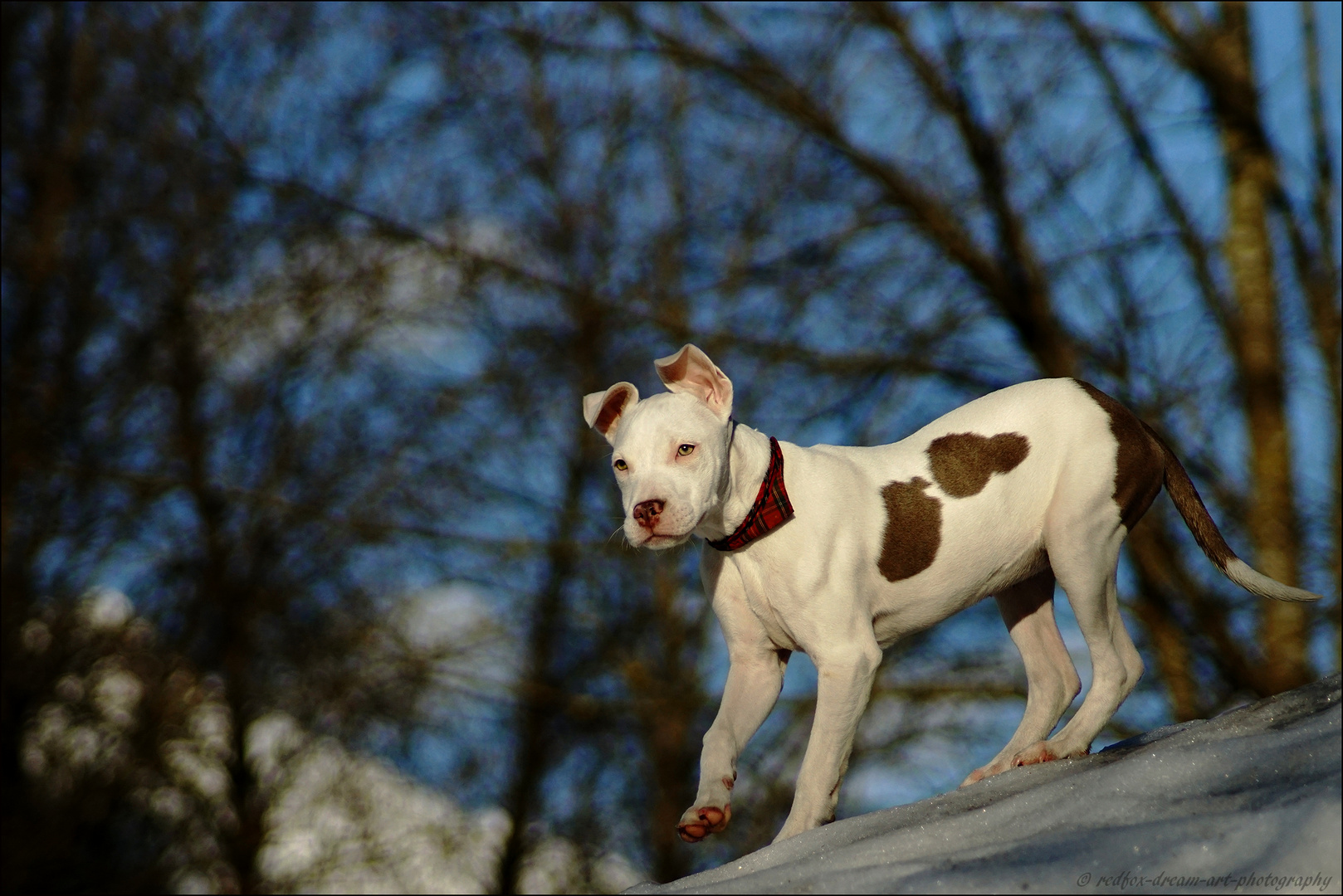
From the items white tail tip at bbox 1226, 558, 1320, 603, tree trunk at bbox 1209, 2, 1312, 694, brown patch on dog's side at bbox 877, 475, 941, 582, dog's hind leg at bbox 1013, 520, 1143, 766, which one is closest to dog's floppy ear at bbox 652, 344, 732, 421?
brown patch on dog's side at bbox 877, 475, 941, 582

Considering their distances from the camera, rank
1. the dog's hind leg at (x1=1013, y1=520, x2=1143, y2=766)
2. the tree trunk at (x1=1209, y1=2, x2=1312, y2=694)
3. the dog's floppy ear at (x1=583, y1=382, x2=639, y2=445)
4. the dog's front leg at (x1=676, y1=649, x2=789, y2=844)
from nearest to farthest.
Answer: the dog's front leg at (x1=676, y1=649, x2=789, y2=844) → the dog's hind leg at (x1=1013, y1=520, x2=1143, y2=766) → the dog's floppy ear at (x1=583, y1=382, x2=639, y2=445) → the tree trunk at (x1=1209, y1=2, x2=1312, y2=694)

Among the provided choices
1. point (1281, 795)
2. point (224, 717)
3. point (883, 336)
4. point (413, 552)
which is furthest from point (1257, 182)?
point (224, 717)

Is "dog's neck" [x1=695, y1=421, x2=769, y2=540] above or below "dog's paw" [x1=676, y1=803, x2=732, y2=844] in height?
above

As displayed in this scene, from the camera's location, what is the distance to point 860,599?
4695 mm

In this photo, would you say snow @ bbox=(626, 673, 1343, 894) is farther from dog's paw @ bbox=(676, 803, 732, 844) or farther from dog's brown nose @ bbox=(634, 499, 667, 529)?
dog's brown nose @ bbox=(634, 499, 667, 529)

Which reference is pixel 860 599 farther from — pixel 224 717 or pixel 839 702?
pixel 224 717

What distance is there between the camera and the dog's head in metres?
4.34

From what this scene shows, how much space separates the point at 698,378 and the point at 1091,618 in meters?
1.71

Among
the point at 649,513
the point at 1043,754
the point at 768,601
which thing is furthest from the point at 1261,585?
the point at 649,513

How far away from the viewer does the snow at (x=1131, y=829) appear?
2.91 meters

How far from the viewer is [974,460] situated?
490cm

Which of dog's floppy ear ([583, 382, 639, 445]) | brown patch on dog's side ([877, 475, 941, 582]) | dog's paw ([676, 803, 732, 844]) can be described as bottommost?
dog's paw ([676, 803, 732, 844])

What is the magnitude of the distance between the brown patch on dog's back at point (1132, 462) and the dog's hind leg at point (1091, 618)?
131 mm

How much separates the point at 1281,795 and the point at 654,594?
1135 centimetres
